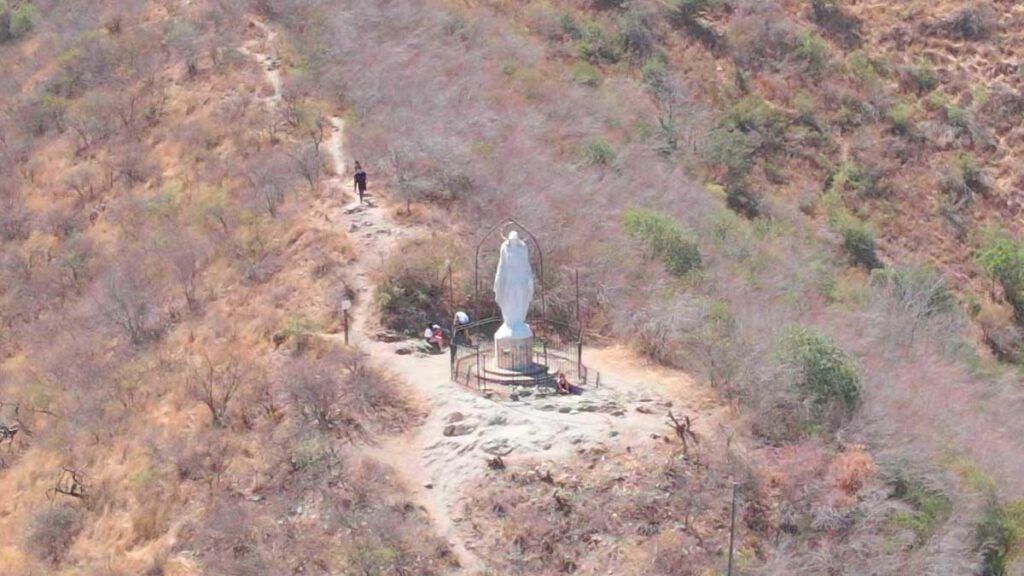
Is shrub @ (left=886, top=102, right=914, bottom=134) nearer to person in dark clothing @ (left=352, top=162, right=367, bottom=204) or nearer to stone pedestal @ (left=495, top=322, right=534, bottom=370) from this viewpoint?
person in dark clothing @ (left=352, top=162, right=367, bottom=204)

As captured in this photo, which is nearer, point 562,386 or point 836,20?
point 562,386

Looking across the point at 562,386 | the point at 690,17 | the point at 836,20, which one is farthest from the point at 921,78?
the point at 562,386

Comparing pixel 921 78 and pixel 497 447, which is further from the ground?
pixel 497 447

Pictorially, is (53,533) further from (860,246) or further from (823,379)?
(860,246)

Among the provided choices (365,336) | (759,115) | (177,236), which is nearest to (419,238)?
(365,336)

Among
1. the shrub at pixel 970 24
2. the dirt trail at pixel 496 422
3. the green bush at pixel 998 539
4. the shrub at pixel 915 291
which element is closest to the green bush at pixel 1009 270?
the shrub at pixel 915 291

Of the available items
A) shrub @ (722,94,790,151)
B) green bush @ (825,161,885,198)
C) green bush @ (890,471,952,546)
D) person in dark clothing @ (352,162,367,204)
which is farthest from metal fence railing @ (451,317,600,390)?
shrub @ (722,94,790,151)

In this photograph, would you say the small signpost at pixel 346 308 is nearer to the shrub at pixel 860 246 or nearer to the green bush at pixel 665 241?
the green bush at pixel 665 241

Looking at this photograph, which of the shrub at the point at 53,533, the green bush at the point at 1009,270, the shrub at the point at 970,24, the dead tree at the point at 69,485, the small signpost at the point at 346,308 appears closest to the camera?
the shrub at the point at 53,533
